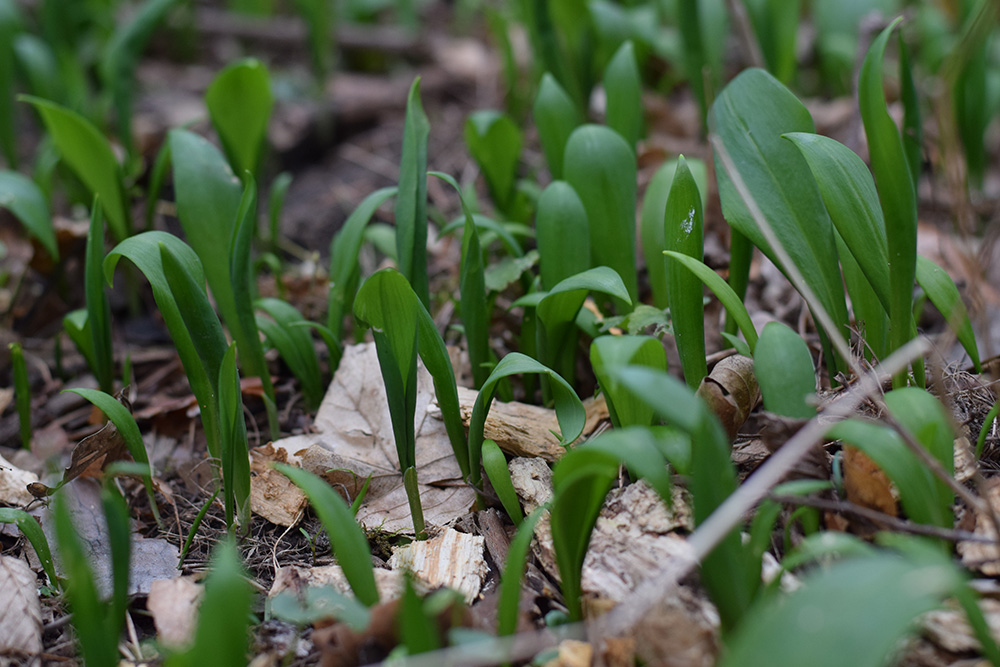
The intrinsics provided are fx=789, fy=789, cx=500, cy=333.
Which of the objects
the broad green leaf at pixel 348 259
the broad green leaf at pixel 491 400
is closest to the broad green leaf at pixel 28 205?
the broad green leaf at pixel 348 259

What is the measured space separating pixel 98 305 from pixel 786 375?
43.6 inches

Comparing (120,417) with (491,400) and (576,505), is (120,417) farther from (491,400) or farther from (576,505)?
(576,505)

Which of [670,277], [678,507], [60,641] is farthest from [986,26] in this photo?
[60,641]

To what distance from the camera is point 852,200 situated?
108 centimetres

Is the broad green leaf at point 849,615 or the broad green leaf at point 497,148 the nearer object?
the broad green leaf at point 849,615

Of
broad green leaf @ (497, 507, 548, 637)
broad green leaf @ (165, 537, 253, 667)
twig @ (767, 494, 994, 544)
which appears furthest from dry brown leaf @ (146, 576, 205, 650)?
twig @ (767, 494, 994, 544)

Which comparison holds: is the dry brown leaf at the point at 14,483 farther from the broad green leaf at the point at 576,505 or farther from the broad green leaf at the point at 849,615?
the broad green leaf at the point at 849,615

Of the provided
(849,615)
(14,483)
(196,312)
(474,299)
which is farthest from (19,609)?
(849,615)

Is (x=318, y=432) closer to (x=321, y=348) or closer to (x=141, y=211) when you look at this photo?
(x=321, y=348)

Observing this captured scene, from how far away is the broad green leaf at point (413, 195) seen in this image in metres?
1.26

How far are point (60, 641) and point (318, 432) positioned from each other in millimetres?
514

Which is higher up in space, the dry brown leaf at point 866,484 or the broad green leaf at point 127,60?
the broad green leaf at point 127,60

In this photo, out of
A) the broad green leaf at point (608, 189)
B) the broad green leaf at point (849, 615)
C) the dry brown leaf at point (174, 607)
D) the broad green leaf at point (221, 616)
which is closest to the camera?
the broad green leaf at point (849, 615)

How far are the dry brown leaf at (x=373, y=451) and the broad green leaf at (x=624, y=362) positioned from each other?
31 centimetres
